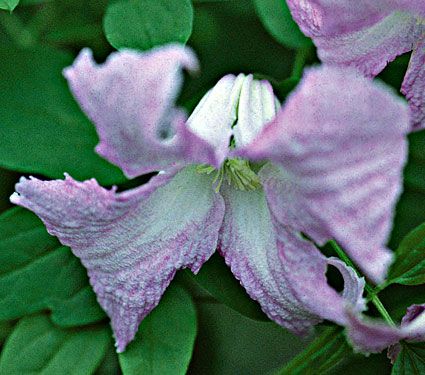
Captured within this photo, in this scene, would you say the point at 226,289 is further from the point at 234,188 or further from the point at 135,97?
the point at 135,97

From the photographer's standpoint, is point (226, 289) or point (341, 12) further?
point (226, 289)

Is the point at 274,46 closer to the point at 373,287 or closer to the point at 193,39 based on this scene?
the point at 193,39

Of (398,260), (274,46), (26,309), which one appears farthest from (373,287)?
(274,46)

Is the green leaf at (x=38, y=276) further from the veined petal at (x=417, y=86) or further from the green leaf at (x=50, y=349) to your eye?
the veined petal at (x=417, y=86)

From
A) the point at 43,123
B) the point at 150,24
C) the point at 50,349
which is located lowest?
the point at 50,349

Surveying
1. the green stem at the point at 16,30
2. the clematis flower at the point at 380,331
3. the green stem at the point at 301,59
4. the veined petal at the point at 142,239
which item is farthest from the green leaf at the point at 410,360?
the green stem at the point at 16,30

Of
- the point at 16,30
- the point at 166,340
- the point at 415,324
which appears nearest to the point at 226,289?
the point at 166,340

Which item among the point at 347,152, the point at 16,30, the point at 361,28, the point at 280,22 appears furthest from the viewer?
the point at 16,30

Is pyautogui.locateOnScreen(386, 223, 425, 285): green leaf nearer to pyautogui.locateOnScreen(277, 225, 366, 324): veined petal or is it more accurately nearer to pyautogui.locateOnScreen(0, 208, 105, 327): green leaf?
pyautogui.locateOnScreen(277, 225, 366, 324): veined petal
